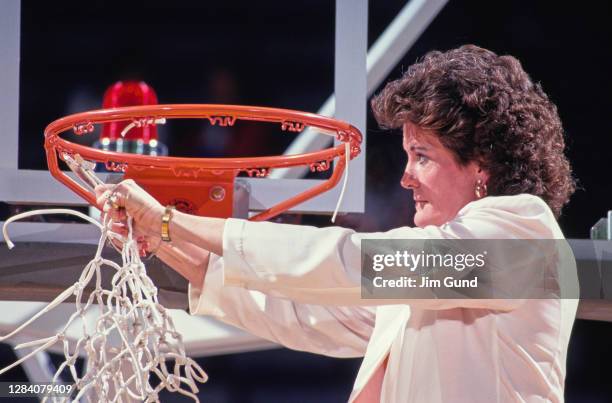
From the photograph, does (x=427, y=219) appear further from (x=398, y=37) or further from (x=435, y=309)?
(x=398, y=37)

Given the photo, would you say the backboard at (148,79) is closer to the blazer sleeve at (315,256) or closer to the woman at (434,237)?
the woman at (434,237)

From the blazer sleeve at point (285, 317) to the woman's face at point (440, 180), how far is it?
26 centimetres

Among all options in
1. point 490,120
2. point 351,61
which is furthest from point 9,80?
→ point 490,120

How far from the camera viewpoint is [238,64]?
85.4 inches

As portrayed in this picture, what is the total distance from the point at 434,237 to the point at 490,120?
0.93ft

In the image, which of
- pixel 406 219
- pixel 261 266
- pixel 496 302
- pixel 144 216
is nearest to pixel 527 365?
pixel 496 302

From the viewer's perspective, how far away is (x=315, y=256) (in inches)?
48.4

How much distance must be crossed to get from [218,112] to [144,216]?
Answer: 23 cm

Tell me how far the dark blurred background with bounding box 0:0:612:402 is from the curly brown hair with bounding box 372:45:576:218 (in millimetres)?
603

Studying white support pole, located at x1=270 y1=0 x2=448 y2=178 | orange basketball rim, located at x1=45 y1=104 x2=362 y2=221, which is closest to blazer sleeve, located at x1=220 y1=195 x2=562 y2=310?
orange basketball rim, located at x1=45 y1=104 x2=362 y2=221

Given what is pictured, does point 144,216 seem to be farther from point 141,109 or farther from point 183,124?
point 183,124

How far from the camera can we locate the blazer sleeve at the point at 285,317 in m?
1.52

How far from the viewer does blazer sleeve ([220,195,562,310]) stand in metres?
1.23

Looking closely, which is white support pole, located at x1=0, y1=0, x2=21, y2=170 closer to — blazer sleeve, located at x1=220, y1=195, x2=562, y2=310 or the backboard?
the backboard
